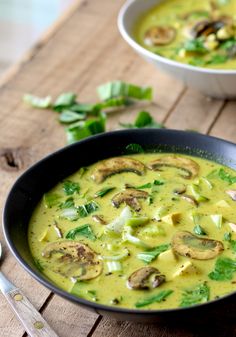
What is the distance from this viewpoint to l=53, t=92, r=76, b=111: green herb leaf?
290cm

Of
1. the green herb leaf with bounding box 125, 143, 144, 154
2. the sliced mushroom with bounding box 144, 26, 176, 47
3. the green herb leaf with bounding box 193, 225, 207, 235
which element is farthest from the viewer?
the sliced mushroom with bounding box 144, 26, 176, 47

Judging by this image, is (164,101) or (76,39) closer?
(164,101)

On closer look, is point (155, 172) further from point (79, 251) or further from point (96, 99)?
point (96, 99)

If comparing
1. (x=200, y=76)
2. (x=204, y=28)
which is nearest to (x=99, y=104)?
(x=200, y=76)

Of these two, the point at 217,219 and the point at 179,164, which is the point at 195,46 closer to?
the point at 179,164

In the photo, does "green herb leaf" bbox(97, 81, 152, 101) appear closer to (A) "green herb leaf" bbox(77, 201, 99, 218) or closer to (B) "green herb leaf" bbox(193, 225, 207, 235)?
(A) "green herb leaf" bbox(77, 201, 99, 218)

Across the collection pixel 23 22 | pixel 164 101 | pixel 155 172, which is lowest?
pixel 23 22

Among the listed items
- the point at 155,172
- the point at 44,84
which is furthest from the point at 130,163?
the point at 44,84

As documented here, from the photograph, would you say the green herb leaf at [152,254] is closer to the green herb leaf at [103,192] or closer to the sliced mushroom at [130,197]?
the sliced mushroom at [130,197]

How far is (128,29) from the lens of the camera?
309cm

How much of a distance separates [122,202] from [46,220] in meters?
0.22

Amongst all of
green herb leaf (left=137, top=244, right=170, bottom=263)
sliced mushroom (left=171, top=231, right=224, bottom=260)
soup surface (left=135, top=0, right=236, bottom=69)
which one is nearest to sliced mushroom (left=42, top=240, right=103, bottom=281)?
green herb leaf (left=137, top=244, right=170, bottom=263)

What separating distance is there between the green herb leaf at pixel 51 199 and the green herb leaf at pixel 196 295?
533mm

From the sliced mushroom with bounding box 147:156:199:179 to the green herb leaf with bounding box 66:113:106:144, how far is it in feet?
→ 1.39
